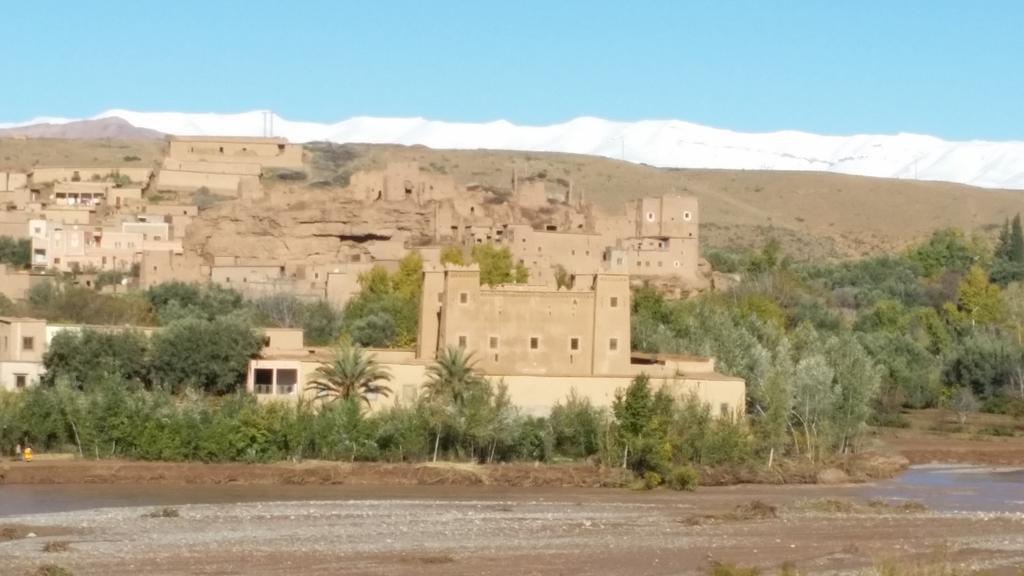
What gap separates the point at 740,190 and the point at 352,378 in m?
73.9

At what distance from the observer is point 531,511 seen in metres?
30.3

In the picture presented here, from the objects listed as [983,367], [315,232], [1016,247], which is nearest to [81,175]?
[315,232]

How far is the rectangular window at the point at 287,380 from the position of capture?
37822mm

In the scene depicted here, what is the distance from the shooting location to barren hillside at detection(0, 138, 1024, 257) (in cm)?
9238

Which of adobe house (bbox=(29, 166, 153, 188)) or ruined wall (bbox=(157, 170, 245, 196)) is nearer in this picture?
ruined wall (bbox=(157, 170, 245, 196))

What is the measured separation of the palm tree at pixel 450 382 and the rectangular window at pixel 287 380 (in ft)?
9.27

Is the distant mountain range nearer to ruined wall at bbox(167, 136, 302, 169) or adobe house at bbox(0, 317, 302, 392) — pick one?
ruined wall at bbox(167, 136, 302, 169)

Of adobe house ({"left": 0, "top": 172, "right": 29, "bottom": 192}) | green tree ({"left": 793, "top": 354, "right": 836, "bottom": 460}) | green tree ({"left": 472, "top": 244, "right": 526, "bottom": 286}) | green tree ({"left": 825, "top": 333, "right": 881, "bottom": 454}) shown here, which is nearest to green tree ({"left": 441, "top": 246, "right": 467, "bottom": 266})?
green tree ({"left": 472, "top": 244, "right": 526, "bottom": 286})

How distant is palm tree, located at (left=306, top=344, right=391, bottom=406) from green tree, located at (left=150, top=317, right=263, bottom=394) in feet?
7.98

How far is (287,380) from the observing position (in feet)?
126

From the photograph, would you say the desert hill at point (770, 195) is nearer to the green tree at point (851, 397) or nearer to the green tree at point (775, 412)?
the green tree at point (851, 397)

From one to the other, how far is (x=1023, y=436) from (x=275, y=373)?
1754 cm

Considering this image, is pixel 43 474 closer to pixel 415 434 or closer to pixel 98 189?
pixel 415 434

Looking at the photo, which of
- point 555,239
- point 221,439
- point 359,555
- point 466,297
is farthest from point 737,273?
point 359,555
